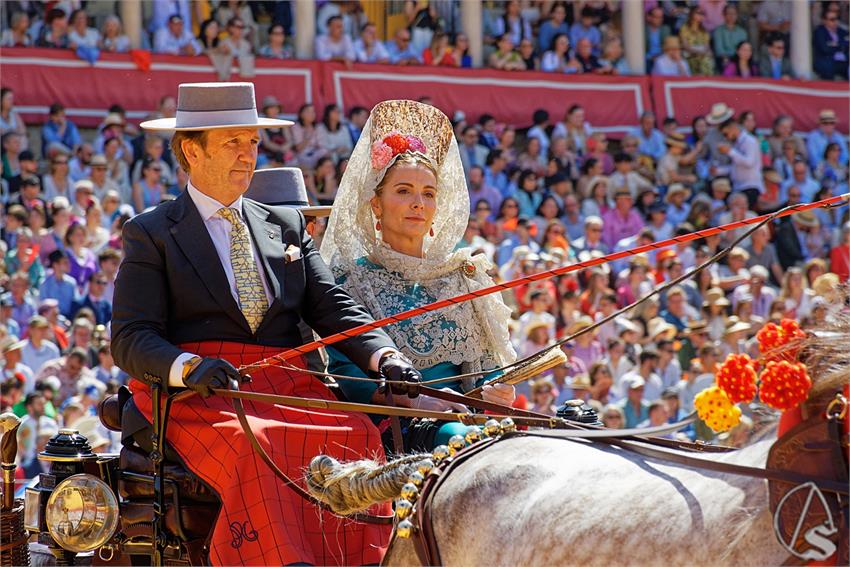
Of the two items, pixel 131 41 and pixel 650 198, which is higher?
pixel 131 41

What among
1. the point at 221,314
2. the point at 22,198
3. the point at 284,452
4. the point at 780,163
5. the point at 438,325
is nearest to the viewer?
the point at 284,452

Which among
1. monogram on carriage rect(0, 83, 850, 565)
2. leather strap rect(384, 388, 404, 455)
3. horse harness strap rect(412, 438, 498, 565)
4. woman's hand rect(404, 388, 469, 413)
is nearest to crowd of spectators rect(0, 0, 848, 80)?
monogram on carriage rect(0, 83, 850, 565)

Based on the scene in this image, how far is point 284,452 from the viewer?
13.1ft

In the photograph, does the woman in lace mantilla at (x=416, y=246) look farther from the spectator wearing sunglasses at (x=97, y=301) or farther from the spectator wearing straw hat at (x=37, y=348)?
the spectator wearing sunglasses at (x=97, y=301)

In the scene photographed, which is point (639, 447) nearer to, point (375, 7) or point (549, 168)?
point (549, 168)

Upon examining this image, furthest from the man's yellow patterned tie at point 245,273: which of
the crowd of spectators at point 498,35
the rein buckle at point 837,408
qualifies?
the crowd of spectators at point 498,35

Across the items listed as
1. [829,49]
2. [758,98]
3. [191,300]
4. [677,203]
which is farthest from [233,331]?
[829,49]

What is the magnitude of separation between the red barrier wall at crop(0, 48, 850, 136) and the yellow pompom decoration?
36.6ft

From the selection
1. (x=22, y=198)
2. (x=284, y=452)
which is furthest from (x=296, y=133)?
(x=284, y=452)

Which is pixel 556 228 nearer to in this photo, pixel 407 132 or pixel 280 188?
pixel 280 188

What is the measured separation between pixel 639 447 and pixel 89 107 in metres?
11.0

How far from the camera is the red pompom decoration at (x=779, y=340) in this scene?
289cm

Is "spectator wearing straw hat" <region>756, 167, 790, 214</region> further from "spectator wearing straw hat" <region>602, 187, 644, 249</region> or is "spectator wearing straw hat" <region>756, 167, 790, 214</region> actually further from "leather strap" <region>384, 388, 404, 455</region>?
"leather strap" <region>384, 388, 404, 455</region>

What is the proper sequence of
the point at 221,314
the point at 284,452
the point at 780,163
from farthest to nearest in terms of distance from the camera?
the point at 780,163 → the point at 221,314 → the point at 284,452
